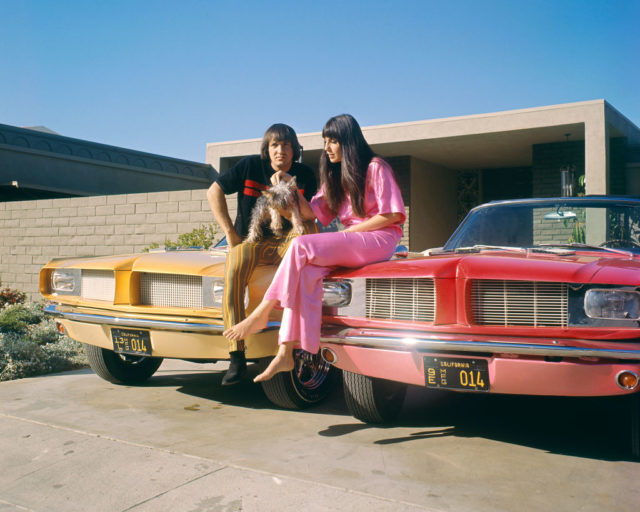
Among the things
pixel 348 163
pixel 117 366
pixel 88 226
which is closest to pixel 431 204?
pixel 88 226

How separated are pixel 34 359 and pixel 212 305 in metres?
2.77

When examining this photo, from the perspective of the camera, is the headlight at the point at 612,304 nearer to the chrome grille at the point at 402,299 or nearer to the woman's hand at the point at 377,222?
the chrome grille at the point at 402,299

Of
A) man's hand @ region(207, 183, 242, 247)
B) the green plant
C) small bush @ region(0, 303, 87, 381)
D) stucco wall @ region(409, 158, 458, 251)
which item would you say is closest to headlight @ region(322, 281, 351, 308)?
man's hand @ region(207, 183, 242, 247)

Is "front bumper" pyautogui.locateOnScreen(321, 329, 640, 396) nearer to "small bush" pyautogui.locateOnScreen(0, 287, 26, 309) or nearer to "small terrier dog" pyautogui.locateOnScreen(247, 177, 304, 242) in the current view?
"small terrier dog" pyautogui.locateOnScreen(247, 177, 304, 242)

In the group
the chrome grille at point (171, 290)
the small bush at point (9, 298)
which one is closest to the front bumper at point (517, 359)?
the chrome grille at point (171, 290)

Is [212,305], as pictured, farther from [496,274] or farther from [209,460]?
[496,274]

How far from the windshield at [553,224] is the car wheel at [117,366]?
2650 millimetres

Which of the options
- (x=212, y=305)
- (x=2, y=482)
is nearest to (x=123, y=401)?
(x=212, y=305)

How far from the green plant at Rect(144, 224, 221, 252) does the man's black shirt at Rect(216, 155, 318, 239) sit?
5262 mm

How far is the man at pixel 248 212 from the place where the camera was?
3770 millimetres

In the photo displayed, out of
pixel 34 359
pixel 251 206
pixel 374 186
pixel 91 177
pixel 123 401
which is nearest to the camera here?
pixel 374 186

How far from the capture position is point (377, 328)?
3.36 m

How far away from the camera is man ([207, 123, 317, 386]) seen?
3.77m

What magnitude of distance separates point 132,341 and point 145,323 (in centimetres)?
21
